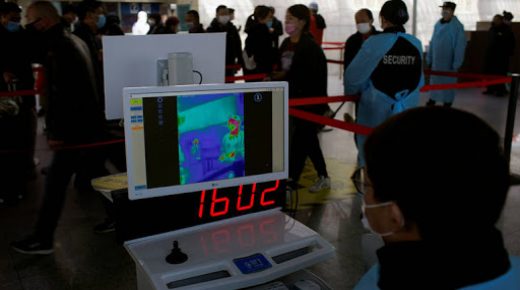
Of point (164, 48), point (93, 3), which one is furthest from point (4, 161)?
point (164, 48)

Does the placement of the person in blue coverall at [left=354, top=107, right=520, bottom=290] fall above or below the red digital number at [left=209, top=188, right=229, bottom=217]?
above

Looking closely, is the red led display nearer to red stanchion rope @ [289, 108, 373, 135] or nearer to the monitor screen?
the monitor screen

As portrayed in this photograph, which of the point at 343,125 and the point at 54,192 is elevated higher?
the point at 343,125

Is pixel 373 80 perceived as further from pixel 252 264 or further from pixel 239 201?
pixel 252 264

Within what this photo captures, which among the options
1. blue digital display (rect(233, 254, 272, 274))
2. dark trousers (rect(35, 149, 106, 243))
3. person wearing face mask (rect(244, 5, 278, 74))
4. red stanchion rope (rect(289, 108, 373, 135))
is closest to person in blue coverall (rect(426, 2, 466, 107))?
person wearing face mask (rect(244, 5, 278, 74))

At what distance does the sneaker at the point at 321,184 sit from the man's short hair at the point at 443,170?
347cm

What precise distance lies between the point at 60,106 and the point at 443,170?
9.11ft

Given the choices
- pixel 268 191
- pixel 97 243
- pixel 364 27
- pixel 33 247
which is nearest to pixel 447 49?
pixel 364 27

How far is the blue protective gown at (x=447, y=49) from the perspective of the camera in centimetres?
715

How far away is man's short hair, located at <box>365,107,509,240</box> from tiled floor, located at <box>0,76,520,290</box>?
1368 millimetres

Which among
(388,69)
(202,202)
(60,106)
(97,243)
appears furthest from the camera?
(97,243)

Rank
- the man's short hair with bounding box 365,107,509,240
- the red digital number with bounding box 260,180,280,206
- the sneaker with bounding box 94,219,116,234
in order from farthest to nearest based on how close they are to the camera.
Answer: the sneaker with bounding box 94,219,116,234 < the red digital number with bounding box 260,180,280,206 < the man's short hair with bounding box 365,107,509,240

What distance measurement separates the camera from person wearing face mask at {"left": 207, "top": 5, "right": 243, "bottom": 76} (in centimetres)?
709

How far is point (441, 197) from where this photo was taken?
30.3 inches
